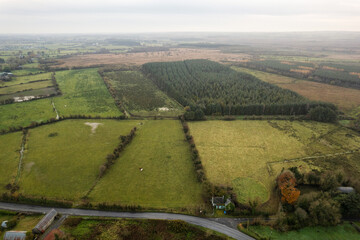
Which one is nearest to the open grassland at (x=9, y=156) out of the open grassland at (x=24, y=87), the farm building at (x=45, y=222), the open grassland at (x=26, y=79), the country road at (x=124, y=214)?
the country road at (x=124, y=214)

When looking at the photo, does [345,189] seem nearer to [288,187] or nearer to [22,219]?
[288,187]

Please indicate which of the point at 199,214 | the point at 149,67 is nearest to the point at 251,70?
the point at 149,67

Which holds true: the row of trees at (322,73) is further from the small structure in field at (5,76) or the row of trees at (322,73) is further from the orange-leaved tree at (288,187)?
the small structure in field at (5,76)

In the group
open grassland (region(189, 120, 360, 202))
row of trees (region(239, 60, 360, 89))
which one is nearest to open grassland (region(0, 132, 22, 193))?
open grassland (region(189, 120, 360, 202))

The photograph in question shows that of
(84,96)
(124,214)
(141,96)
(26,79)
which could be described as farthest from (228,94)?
(26,79)

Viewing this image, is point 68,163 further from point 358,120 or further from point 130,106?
point 358,120

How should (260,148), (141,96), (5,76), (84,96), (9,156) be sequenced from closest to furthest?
(9,156), (260,148), (84,96), (141,96), (5,76)

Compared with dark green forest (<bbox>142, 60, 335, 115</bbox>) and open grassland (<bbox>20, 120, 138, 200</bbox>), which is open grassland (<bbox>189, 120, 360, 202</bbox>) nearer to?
dark green forest (<bbox>142, 60, 335, 115</bbox>)
